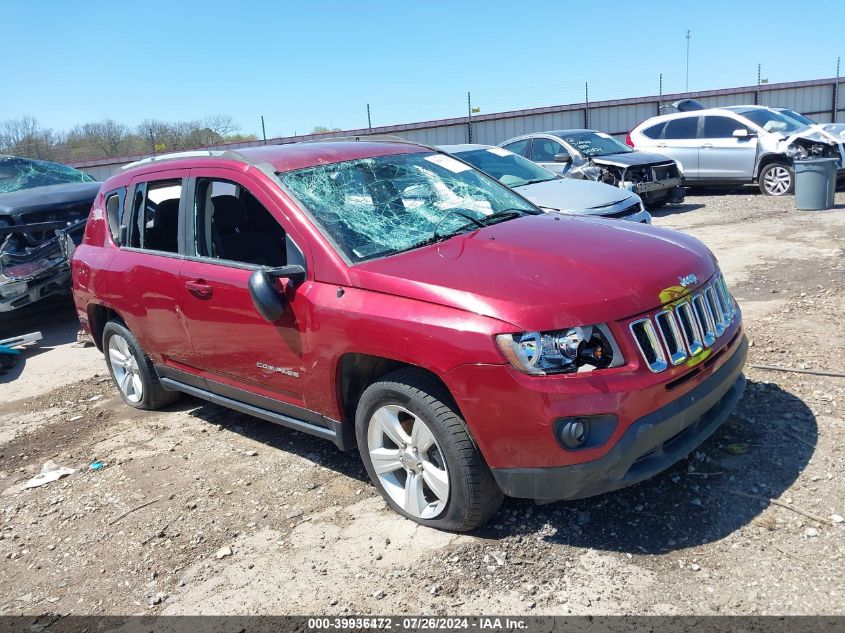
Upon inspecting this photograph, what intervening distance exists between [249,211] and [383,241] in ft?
4.35

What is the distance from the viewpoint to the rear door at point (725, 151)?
1388 cm

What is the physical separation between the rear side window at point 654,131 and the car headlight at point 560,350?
13.5 metres

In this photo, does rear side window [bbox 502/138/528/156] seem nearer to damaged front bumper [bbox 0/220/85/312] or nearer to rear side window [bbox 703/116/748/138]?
rear side window [bbox 703/116/748/138]

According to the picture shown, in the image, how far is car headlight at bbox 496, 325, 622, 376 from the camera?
291cm

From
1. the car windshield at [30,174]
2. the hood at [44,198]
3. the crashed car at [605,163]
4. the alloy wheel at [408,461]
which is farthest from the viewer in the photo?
the crashed car at [605,163]

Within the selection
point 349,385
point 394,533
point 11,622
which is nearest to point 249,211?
point 349,385

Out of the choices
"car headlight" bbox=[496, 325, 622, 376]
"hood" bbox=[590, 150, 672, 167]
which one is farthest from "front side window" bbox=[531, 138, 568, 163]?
"car headlight" bbox=[496, 325, 622, 376]

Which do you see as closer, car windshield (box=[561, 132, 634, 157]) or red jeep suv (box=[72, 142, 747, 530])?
red jeep suv (box=[72, 142, 747, 530])

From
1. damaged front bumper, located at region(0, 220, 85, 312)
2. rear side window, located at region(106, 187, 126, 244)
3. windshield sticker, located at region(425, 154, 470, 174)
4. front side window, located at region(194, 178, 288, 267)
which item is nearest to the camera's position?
front side window, located at region(194, 178, 288, 267)

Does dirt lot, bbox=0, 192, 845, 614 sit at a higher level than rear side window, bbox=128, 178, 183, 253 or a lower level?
lower

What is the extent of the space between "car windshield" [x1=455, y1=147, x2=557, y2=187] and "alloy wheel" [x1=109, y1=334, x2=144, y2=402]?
204 inches

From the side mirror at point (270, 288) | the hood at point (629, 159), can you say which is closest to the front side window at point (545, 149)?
the hood at point (629, 159)

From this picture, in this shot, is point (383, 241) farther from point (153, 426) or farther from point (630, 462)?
point (153, 426)

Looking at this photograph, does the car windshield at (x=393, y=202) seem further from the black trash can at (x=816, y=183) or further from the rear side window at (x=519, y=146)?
the black trash can at (x=816, y=183)
